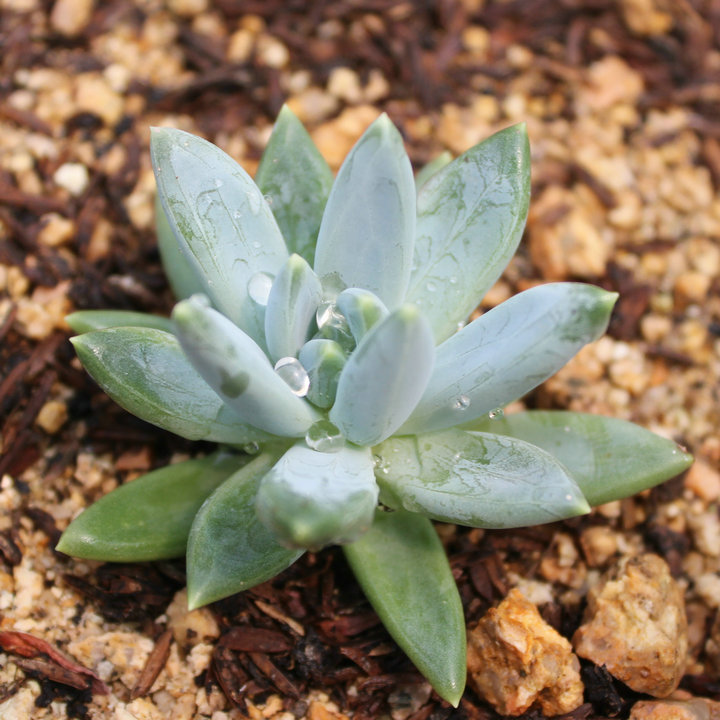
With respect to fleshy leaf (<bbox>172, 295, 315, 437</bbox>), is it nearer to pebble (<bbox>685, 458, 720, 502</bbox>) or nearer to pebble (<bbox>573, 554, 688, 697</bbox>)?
pebble (<bbox>573, 554, 688, 697</bbox>)

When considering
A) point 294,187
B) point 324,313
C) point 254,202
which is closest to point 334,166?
point 294,187

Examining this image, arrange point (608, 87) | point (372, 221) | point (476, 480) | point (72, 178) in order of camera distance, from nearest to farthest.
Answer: point (476, 480), point (372, 221), point (72, 178), point (608, 87)

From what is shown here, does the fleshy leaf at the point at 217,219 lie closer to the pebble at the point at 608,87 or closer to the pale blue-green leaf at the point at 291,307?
the pale blue-green leaf at the point at 291,307

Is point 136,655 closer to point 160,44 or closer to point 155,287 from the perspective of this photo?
point 155,287

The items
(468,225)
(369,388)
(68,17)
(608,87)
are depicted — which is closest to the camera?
(369,388)

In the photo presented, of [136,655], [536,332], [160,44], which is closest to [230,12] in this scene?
[160,44]

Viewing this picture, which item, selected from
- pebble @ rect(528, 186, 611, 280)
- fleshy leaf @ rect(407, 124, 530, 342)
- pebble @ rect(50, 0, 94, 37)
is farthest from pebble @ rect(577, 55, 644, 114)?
pebble @ rect(50, 0, 94, 37)

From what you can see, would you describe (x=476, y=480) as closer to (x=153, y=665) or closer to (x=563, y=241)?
(x=153, y=665)
